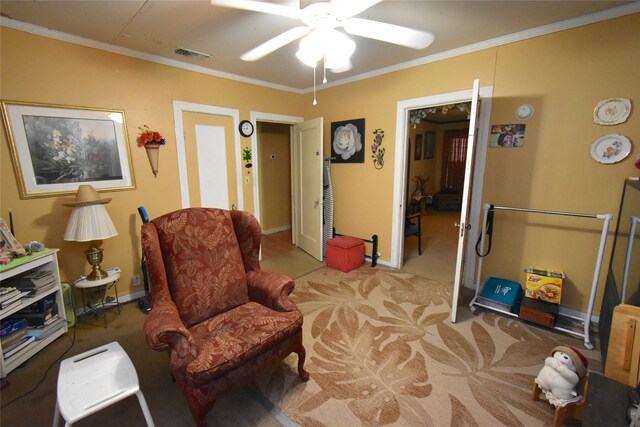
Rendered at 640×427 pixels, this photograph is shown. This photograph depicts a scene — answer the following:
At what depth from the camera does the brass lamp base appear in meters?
2.45

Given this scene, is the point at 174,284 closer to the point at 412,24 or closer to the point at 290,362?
the point at 290,362

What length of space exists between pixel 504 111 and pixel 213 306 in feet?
9.75

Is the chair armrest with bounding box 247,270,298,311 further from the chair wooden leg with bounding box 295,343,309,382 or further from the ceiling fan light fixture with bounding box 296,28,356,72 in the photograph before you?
the ceiling fan light fixture with bounding box 296,28,356,72

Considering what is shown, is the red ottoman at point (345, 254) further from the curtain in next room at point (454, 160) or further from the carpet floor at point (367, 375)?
the curtain in next room at point (454, 160)

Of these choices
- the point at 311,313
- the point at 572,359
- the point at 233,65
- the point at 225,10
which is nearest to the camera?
the point at 572,359

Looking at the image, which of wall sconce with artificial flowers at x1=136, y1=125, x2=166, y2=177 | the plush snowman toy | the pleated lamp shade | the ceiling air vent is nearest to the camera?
the plush snowman toy

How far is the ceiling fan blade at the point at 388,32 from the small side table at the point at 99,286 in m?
2.75

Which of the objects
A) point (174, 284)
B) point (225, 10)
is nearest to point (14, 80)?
point (225, 10)

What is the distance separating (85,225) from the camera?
226 centimetres

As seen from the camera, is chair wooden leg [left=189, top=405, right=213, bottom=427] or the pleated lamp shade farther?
the pleated lamp shade

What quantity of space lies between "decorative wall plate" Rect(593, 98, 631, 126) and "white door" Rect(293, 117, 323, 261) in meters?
2.60

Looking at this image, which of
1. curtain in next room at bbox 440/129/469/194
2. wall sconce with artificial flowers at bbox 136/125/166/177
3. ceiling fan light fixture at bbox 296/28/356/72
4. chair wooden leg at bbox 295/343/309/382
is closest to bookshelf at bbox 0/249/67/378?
wall sconce with artificial flowers at bbox 136/125/166/177

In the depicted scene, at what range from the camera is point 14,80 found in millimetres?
2133

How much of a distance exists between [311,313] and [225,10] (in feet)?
8.26
